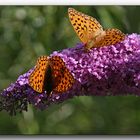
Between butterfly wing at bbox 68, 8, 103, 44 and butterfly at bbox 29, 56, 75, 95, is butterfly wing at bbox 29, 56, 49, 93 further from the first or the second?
butterfly wing at bbox 68, 8, 103, 44

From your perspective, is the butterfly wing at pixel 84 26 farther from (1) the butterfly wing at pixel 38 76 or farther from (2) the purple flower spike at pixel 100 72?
(1) the butterfly wing at pixel 38 76

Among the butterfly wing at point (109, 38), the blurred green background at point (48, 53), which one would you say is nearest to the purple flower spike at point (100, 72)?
the butterfly wing at point (109, 38)

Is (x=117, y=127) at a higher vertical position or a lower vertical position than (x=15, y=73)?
lower

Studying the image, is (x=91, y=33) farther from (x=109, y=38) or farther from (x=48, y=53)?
(x=48, y=53)

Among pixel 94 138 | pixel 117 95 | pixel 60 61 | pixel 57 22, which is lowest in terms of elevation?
pixel 94 138
